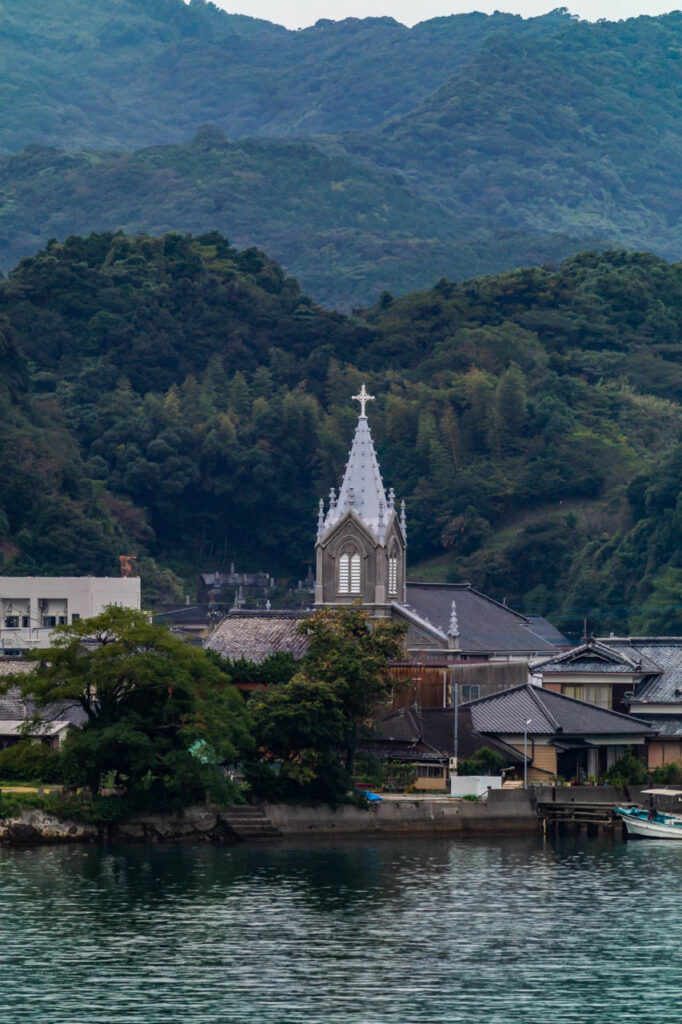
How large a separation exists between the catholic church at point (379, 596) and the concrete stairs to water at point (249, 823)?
2322 centimetres

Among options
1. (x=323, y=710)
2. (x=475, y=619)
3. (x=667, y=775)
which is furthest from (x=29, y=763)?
(x=475, y=619)

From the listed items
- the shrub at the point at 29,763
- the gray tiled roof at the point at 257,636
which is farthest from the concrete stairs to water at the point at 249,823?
the gray tiled roof at the point at 257,636

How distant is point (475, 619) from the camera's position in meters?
109

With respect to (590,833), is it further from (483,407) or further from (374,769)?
(483,407)

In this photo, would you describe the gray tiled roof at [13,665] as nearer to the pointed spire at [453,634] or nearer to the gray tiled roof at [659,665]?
the pointed spire at [453,634]

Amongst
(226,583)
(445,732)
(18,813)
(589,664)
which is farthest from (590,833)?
(226,583)

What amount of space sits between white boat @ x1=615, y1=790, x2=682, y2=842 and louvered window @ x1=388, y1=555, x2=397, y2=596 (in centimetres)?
2670

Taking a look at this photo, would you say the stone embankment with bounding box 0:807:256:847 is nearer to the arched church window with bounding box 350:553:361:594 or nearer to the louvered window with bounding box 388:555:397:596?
the arched church window with bounding box 350:553:361:594

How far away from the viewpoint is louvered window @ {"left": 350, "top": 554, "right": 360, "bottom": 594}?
351 feet

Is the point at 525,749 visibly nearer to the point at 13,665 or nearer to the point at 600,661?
the point at 600,661

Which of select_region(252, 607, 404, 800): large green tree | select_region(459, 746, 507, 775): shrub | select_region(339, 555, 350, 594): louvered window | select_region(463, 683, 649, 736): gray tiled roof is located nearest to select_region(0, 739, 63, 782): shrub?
select_region(252, 607, 404, 800): large green tree

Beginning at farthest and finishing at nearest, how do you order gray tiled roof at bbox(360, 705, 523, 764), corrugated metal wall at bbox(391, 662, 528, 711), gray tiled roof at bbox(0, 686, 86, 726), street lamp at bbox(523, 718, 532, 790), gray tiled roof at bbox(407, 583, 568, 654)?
gray tiled roof at bbox(407, 583, 568, 654), corrugated metal wall at bbox(391, 662, 528, 711), gray tiled roof at bbox(360, 705, 523, 764), street lamp at bbox(523, 718, 532, 790), gray tiled roof at bbox(0, 686, 86, 726)

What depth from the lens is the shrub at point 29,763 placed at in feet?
257

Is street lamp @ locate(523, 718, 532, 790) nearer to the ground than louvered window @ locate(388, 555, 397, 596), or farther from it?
nearer to the ground
